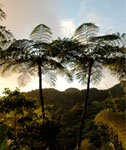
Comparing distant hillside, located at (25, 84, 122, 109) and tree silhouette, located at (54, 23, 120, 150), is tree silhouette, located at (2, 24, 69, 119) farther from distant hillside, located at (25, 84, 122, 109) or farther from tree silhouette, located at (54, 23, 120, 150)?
distant hillside, located at (25, 84, 122, 109)

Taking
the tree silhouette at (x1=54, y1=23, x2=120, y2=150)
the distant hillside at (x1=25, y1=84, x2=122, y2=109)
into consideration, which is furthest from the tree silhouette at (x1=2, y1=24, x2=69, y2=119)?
the distant hillside at (x1=25, y1=84, x2=122, y2=109)

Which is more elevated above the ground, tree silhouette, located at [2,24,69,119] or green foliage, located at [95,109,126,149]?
tree silhouette, located at [2,24,69,119]

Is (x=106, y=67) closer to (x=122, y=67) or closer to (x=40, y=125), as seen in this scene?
(x=122, y=67)

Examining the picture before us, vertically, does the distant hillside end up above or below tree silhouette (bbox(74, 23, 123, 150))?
below

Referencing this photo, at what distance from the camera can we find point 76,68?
5.75m

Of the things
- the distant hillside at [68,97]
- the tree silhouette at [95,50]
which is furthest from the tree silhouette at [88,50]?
the distant hillside at [68,97]

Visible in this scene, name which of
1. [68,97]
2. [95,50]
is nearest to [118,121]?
[95,50]

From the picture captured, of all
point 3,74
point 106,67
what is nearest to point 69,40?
point 106,67

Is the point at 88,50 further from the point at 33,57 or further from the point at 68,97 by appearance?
the point at 68,97

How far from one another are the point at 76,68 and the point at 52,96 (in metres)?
20.7

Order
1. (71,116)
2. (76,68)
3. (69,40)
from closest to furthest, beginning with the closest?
(69,40), (76,68), (71,116)

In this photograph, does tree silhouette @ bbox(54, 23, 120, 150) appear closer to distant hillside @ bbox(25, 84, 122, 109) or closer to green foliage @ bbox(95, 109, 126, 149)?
green foliage @ bbox(95, 109, 126, 149)

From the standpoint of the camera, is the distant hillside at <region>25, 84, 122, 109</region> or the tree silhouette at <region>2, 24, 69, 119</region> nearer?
the tree silhouette at <region>2, 24, 69, 119</region>

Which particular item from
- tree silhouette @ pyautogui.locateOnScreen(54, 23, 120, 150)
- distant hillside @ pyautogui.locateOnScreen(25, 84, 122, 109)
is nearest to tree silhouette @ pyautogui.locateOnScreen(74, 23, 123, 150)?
tree silhouette @ pyautogui.locateOnScreen(54, 23, 120, 150)
